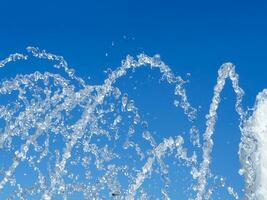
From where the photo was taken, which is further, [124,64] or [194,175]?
[124,64]

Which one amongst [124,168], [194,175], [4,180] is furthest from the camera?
[124,168]

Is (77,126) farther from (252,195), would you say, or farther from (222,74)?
(252,195)

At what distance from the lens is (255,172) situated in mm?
9344

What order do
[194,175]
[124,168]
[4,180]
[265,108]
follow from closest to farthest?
1. [265,108]
2. [194,175]
3. [4,180]
4. [124,168]

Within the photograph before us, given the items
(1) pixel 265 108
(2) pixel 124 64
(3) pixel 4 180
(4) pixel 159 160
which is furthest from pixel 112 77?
(1) pixel 265 108

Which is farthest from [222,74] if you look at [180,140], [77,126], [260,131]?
[260,131]

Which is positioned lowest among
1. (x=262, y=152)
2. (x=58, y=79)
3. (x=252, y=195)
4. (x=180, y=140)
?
(x=252, y=195)

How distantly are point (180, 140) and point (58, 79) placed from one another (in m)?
4.07

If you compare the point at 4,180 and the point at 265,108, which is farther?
the point at 4,180

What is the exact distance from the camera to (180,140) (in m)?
13.0

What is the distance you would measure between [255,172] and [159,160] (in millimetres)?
4623

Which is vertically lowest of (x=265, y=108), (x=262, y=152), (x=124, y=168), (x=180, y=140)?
(x=262, y=152)

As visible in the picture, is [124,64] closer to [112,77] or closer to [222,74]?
[112,77]

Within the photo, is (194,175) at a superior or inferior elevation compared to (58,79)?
inferior
